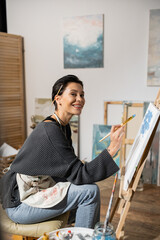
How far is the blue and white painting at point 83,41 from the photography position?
8.78ft

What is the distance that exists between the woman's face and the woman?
0.18 m

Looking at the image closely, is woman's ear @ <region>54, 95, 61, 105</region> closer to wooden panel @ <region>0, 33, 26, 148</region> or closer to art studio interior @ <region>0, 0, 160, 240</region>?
art studio interior @ <region>0, 0, 160, 240</region>

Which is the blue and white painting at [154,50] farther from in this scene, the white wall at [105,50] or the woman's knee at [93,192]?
the woman's knee at [93,192]

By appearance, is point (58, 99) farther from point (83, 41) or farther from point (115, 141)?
point (83, 41)

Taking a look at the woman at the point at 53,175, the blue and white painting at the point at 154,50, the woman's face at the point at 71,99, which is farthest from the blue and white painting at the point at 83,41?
the woman at the point at 53,175

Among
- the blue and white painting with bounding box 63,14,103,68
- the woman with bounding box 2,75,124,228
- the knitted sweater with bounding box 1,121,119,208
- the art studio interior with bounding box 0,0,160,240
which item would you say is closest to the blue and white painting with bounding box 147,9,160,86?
the art studio interior with bounding box 0,0,160,240

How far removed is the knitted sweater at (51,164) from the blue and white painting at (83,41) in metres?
1.53

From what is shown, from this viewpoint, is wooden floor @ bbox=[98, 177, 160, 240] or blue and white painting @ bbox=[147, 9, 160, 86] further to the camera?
blue and white painting @ bbox=[147, 9, 160, 86]

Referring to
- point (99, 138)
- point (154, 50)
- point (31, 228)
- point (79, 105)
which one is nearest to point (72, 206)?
point (31, 228)

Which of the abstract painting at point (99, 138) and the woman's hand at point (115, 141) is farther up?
the woman's hand at point (115, 141)

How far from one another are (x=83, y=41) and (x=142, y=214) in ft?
6.10

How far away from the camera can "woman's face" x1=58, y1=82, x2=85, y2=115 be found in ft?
5.12

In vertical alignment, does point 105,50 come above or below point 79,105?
above

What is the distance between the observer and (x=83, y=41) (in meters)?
2.76
